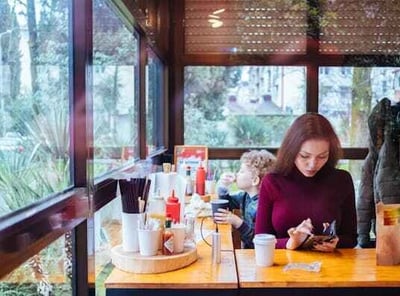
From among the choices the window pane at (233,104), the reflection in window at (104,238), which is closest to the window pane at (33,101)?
the reflection in window at (104,238)

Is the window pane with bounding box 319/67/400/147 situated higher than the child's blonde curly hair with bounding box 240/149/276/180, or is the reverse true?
the window pane with bounding box 319/67/400/147

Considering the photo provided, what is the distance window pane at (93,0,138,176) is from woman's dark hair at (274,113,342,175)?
76 centimetres

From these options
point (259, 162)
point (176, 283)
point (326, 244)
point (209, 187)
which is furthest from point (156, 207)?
point (209, 187)

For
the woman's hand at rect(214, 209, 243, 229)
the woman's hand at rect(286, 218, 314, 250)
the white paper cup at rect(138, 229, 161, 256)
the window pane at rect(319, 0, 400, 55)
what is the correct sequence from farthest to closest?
the window pane at rect(319, 0, 400, 55) → the woman's hand at rect(214, 209, 243, 229) → the woman's hand at rect(286, 218, 314, 250) → the white paper cup at rect(138, 229, 161, 256)

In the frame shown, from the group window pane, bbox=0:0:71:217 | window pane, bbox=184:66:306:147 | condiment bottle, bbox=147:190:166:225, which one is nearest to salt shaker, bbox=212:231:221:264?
condiment bottle, bbox=147:190:166:225

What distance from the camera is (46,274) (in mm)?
1251

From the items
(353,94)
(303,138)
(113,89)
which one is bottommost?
(303,138)

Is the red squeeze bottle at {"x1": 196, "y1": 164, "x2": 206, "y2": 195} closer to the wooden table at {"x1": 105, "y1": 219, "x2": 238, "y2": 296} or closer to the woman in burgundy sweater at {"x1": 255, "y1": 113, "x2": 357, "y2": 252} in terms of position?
the woman in burgundy sweater at {"x1": 255, "y1": 113, "x2": 357, "y2": 252}

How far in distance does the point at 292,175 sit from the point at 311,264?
0.59 metres

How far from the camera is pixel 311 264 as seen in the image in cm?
180

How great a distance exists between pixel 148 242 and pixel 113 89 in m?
0.84

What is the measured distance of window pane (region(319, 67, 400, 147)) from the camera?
4477mm

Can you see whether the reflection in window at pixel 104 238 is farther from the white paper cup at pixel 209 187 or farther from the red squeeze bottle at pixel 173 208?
the white paper cup at pixel 209 187

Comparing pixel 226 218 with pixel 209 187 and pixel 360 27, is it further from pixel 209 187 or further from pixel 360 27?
pixel 360 27
